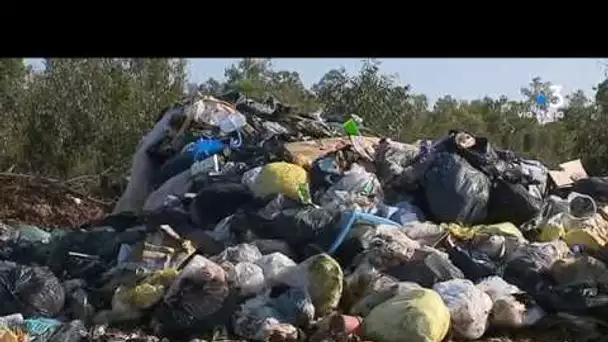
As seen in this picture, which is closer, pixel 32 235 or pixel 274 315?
pixel 274 315

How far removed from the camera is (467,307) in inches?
231

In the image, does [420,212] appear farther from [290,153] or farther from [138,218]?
[138,218]

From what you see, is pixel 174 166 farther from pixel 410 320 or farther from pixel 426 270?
pixel 410 320

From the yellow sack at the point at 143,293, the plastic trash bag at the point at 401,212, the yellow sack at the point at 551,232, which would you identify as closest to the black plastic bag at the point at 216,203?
the plastic trash bag at the point at 401,212

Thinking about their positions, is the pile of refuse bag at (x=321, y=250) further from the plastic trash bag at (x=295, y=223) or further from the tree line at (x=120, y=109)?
the tree line at (x=120, y=109)

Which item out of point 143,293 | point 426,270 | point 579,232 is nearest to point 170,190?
point 143,293

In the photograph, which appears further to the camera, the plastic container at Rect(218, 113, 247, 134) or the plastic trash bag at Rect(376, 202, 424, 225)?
the plastic container at Rect(218, 113, 247, 134)

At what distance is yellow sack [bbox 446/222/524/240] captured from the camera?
22.9ft

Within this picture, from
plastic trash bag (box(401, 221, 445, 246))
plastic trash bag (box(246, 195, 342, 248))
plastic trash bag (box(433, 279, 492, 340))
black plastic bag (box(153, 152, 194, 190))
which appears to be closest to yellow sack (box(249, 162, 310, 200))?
plastic trash bag (box(246, 195, 342, 248))

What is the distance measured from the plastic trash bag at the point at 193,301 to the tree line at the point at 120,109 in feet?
22.9

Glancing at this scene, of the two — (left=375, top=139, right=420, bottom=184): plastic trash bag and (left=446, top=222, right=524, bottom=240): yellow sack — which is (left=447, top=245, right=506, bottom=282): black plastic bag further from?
(left=375, top=139, right=420, bottom=184): plastic trash bag

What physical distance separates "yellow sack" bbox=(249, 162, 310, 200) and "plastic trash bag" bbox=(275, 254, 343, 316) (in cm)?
123

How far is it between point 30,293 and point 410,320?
2.32 meters
